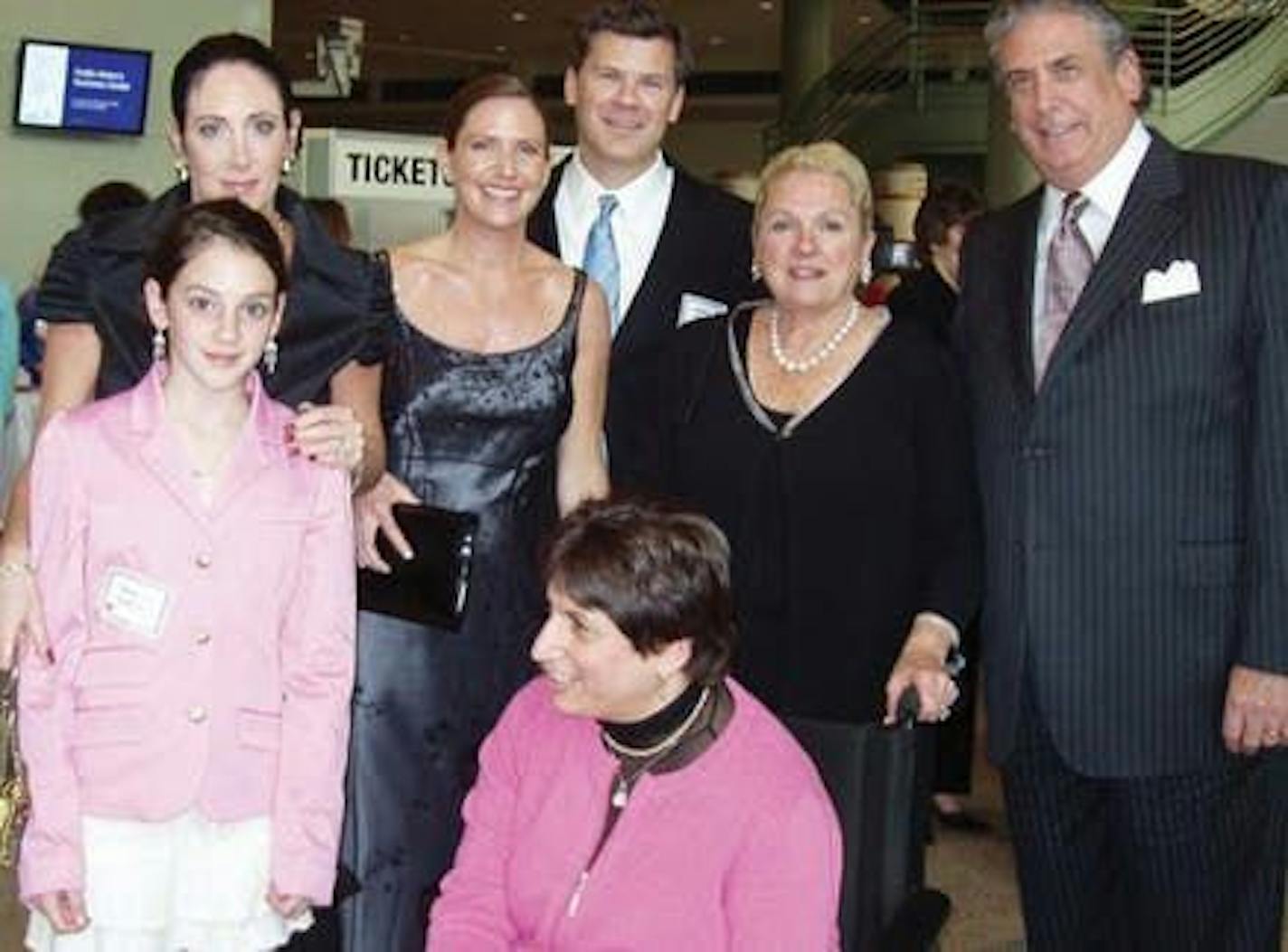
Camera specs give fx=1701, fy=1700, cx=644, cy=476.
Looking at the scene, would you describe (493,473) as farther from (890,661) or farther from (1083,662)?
(1083,662)

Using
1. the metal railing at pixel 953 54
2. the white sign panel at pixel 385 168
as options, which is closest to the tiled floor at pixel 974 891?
the white sign panel at pixel 385 168

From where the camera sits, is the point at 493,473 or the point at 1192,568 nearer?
the point at 1192,568

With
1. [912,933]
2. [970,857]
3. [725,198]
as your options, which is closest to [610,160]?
[725,198]

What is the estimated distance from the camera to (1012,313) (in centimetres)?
264

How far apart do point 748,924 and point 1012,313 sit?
1.14 metres

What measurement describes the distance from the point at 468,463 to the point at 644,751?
772 millimetres

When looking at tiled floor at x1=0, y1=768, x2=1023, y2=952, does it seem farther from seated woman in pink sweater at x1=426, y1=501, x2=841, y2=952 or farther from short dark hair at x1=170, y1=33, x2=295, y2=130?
short dark hair at x1=170, y1=33, x2=295, y2=130

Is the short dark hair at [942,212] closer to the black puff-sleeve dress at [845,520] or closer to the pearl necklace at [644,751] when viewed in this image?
the black puff-sleeve dress at [845,520]

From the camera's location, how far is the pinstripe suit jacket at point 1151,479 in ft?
7.87

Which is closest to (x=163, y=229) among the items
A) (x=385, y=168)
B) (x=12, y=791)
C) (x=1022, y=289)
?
(x=12, y=791)

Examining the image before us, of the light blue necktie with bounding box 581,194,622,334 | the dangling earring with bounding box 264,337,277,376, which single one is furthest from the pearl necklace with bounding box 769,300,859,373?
the dangling earring with bounding box 264,337,277,376

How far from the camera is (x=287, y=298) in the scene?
2293 mm

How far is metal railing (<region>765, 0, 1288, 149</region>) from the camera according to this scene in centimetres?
1458

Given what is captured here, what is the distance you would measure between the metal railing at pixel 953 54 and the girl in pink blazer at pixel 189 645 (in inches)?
488
